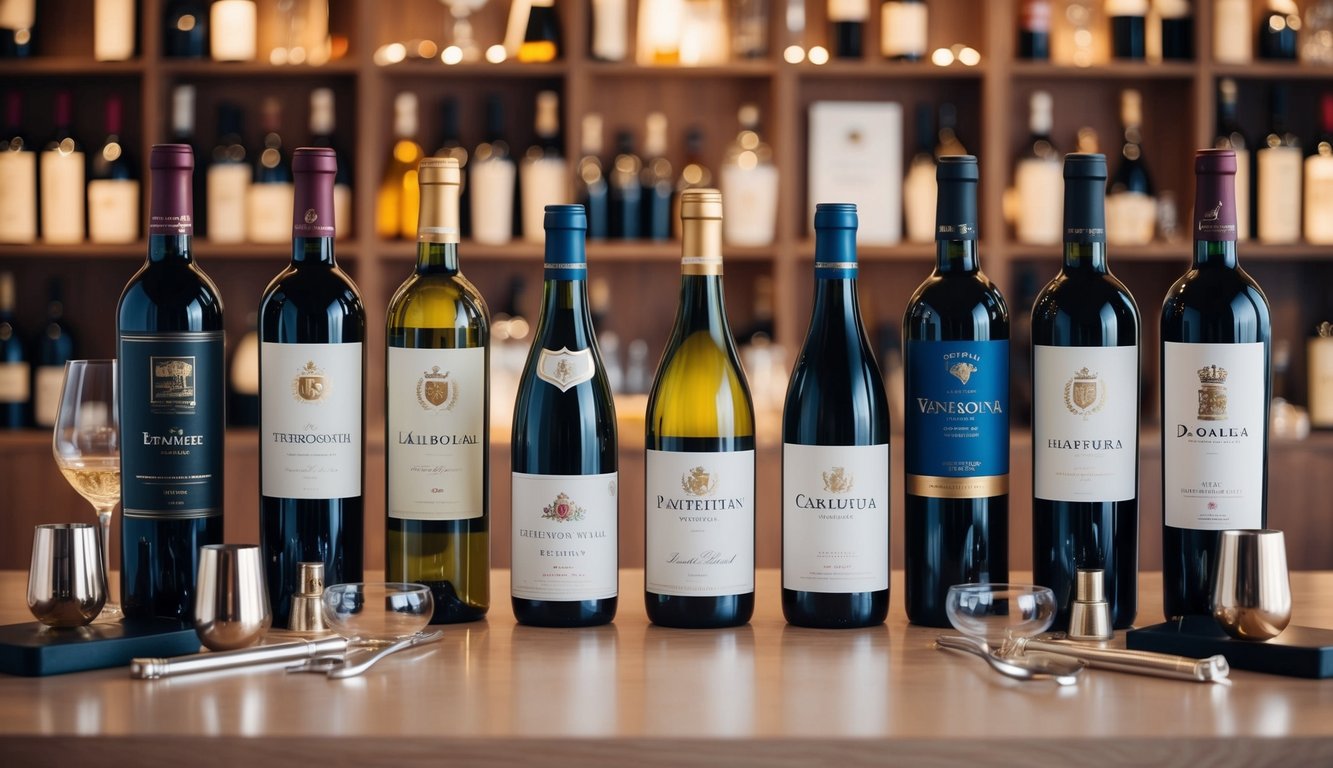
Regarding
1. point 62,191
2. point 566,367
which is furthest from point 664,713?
point 62,191

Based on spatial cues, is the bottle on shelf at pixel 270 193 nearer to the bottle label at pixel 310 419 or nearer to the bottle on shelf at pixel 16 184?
the bottle on shelf at pixel 16 184

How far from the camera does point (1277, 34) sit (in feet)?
9.46

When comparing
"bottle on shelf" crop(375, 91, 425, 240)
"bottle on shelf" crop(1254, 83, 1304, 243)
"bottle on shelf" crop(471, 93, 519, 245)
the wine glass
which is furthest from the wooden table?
"bottle on shelf" crop(1254, 83, 1304, 243)

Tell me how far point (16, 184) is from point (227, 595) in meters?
2.32

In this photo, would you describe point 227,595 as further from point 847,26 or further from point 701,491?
point 847,26

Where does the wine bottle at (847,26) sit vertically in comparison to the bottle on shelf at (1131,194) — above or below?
above

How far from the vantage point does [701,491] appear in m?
0.96

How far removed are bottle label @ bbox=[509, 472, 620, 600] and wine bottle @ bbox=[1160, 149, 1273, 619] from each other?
40cm

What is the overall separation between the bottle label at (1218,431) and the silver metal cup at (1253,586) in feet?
0.32

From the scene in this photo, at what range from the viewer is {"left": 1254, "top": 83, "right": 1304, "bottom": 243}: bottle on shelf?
280 centimetres

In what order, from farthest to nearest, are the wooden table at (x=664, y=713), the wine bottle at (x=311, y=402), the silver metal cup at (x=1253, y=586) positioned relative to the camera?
the wine bottle at (x=311, y=402)
the silver metal cup at (x=1253, y=586)
the wooden table at (x=664, y=713)

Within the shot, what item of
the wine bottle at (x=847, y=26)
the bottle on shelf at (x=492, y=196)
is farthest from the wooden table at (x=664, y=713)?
the wine bottle at (x=847, y=26)

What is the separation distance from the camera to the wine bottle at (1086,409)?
948 mm

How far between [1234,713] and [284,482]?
0.62 metres
